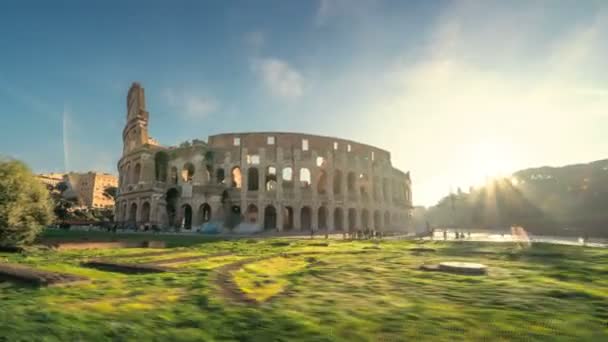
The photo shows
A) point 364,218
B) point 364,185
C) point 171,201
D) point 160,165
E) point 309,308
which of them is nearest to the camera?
point 309,308

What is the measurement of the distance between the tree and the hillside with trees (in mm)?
60844

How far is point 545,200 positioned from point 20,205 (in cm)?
8219

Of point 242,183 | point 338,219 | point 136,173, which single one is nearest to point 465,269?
point 242,183

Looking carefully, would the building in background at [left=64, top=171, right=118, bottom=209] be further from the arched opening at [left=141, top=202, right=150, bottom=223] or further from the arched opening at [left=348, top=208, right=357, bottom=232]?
the arched opening at [left=348, top=208, right=357, bottom=232]

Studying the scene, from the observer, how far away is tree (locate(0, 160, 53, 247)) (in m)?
13.9

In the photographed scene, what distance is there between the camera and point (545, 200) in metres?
67.1

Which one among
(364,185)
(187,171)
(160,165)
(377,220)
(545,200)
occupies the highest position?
(160,165)

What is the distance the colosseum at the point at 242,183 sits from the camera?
1592 inches

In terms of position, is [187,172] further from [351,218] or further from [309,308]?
[309,308]

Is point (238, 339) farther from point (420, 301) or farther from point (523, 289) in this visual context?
point (523, 289)

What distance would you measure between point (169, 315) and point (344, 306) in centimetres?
276

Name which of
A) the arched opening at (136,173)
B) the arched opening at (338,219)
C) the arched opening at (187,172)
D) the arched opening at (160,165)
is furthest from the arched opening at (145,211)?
the arched opening at (338,219)

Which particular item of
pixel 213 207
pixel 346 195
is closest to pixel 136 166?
pixel 213 207

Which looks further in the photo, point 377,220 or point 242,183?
point 377,220
